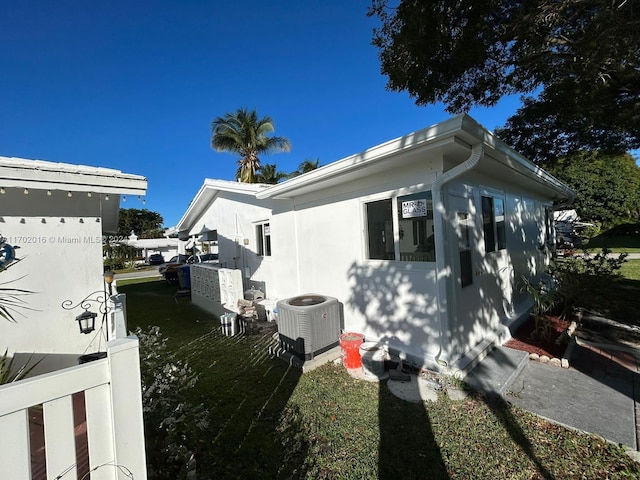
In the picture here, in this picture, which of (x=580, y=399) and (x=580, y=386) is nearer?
(x=580, y=399)

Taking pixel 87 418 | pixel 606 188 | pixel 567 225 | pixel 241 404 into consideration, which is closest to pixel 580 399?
pixel 241 404

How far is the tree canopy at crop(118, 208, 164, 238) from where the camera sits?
47.1 m

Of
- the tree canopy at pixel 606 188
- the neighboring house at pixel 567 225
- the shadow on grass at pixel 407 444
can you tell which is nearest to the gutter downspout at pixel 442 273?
the shadow on grass at pixel 407 444

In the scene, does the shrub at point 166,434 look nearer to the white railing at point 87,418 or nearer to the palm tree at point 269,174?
the white railing at point 87,418

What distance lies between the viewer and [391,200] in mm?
4680

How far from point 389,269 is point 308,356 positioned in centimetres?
203

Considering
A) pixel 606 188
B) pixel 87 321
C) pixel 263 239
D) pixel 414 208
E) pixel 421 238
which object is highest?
pixel 606 188

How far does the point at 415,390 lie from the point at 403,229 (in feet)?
7.88

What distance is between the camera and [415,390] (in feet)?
12.2

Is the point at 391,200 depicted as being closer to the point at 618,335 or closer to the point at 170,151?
the point at 618,335

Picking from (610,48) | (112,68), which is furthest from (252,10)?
(610,48)

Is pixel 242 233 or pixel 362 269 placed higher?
pixel 242 233

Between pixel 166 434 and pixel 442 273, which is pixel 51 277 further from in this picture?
pixel 442 273

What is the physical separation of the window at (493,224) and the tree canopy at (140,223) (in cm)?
5249
